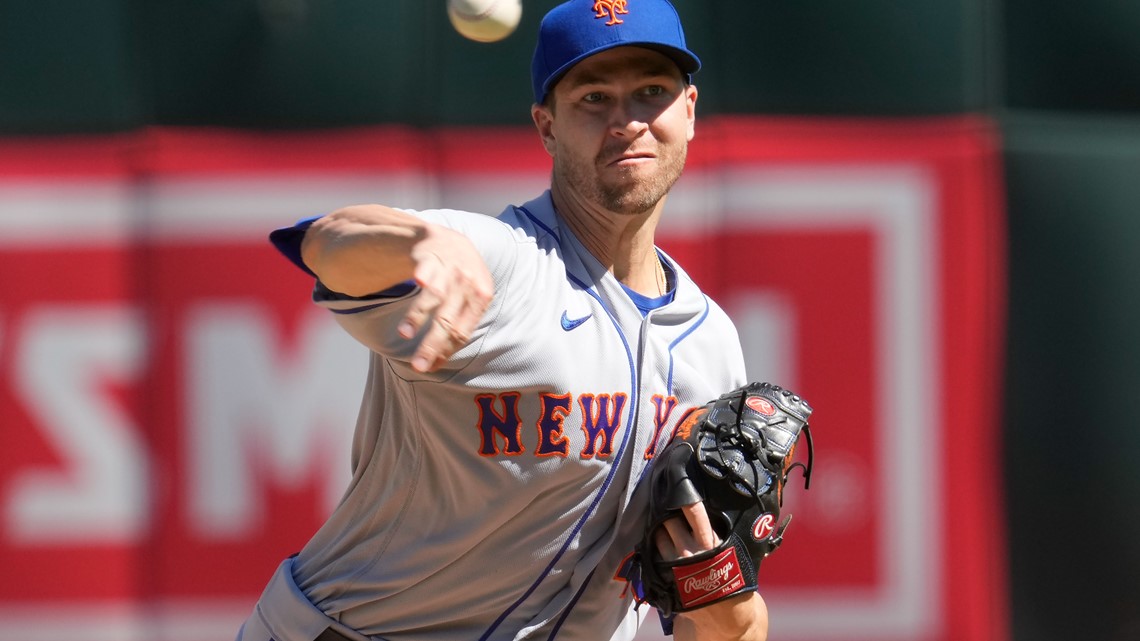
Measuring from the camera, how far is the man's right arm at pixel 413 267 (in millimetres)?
1084

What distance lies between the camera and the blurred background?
2.58m

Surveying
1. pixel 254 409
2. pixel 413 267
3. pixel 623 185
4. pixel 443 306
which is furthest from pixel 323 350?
pixel 443 306

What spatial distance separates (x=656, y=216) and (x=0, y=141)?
1.58 meters

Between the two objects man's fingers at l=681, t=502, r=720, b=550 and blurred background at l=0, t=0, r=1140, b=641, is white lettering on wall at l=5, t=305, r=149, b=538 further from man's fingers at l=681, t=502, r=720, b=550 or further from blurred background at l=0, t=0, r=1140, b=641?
man's fingers at l=681, t=502, r=720, b=550

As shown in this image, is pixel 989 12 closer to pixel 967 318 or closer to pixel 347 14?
pixel 967 318

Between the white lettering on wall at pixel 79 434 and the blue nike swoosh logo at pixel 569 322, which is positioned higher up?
the blue nike swoosh logo at pixel 569 322

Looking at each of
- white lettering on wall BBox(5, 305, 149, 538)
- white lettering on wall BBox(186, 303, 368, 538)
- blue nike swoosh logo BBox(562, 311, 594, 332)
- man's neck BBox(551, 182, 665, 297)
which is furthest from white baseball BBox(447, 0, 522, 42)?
blue nike swoosh logo BBox(562, 311, 594, 332)

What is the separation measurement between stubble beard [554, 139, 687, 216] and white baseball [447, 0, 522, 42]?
84 cm

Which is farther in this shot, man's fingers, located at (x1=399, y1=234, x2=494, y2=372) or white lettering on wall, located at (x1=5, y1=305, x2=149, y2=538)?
white lettering on wall, located at (x1=5, y1=305, x2=149, y2=538)

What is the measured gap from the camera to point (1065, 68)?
104 inches

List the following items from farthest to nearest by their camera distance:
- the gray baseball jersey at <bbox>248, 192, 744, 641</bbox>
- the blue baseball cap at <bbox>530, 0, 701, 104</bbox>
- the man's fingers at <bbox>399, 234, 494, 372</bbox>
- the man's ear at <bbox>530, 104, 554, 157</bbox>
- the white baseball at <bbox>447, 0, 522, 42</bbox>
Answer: the white baseball at <bbox>447, 0, 522, 42</bbox>, the man's ear at <bbox>530, 104, 554, 157</bbox>, the blue baseball cap at <bbox>530, 0, 701, 104</bbox>, the gray baseball jersey at <bbox>248, 192, 744, 641</bbox>, the man's fingers at <bbox>399, 234, 494, 372</bbox>

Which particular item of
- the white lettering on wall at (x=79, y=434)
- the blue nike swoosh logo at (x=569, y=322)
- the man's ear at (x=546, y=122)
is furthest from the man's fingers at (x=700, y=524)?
the white lettering on wall at (x=79, y=434)

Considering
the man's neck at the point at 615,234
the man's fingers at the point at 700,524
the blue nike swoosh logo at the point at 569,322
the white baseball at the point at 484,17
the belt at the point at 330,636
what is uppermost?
the white baseball at the point at 484,17

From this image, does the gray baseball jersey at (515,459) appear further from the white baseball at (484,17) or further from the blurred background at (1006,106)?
the blurred background at (1006,106)
